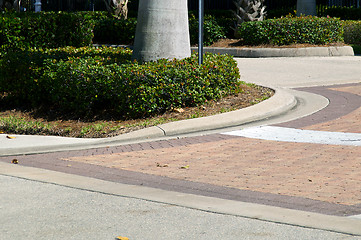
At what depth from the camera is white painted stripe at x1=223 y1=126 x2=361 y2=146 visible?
8836 millimetres

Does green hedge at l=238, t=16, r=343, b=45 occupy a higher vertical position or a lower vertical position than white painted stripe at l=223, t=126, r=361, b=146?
higher

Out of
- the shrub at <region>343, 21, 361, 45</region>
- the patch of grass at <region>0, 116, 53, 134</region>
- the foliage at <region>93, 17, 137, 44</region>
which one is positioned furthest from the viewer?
the foliage at <region>93, 17, 137, 44</region>

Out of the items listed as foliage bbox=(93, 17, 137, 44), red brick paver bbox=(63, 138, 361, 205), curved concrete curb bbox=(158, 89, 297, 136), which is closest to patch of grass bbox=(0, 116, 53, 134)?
curved concrete curb bbox=(158, 89, 297, 136)

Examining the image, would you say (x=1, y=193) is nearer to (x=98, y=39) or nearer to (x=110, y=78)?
(x=110, y=78)

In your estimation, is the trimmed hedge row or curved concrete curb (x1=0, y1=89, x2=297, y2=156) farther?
the trimmed hedge row

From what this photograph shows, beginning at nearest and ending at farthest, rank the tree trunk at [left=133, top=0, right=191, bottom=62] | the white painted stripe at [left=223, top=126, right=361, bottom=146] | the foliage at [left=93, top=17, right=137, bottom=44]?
the white painted stripe at [left=223, top=126, right=361, bottom=146]
the tree trunk at [left=133, top=0, right=191, bottom=62]
the foliage at [left=93, top=17, right=137, bottom=44]

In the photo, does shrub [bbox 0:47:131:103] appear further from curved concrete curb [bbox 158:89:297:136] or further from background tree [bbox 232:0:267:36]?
background tree [bbox 232:0:267:36]

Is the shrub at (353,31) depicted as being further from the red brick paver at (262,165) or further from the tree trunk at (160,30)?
the red brick paver at (262,165)

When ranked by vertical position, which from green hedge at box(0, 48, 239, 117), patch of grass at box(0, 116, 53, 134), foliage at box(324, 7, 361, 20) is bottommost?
patch of grass at box(0, 116, 53, 134)

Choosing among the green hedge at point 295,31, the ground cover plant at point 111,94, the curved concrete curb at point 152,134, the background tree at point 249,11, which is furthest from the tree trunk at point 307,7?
the curved concrete curb at point 152,134

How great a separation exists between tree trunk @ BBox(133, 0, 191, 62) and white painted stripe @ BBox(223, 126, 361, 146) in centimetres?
280

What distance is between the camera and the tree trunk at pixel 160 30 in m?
11.7

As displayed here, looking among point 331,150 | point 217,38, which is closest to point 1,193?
point 331,150

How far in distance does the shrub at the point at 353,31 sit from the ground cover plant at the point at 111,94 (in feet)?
39.0
